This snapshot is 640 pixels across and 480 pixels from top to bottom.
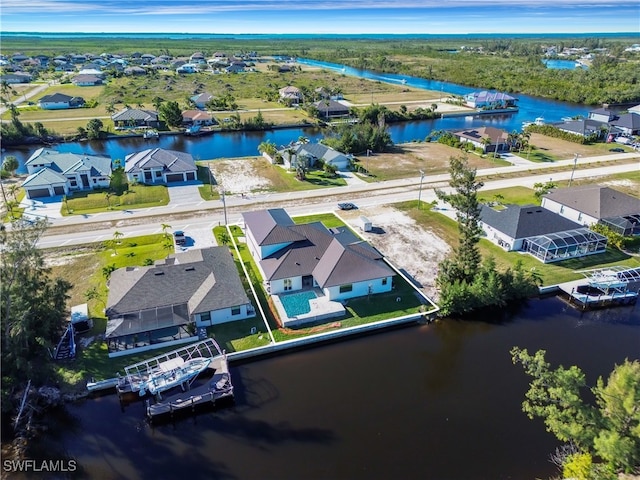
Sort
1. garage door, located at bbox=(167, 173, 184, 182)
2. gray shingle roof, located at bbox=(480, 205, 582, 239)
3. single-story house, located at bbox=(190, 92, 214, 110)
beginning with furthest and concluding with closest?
single-story house, located at bbox=(190, 92, 214, 110) < garage door, located at bbox=(167, 173, 184, 182) < gray shingle roof, located at bbox=(480, 205, 582, 239)

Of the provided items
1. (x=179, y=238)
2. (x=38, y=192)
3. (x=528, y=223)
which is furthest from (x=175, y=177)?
(x=528, y=223)

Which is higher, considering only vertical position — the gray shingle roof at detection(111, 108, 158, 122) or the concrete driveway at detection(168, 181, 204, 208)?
the gray shingle roof at detection(111, 108, 158, 122)

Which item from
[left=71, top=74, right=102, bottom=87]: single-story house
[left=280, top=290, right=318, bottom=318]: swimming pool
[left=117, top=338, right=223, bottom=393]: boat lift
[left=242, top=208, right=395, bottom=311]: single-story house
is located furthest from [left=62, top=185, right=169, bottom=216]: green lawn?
[left=71, top=74, right=102, bottom=87]: single-story house

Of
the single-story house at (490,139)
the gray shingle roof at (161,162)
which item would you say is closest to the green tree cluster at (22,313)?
the gray shingle roof at (161,162)

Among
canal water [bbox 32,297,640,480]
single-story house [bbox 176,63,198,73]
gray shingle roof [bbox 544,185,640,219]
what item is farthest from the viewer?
single-story house [bbox 176,63,198,73]

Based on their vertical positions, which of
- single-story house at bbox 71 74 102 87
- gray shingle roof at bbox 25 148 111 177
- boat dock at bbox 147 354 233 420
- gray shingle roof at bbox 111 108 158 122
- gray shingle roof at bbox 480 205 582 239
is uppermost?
single-story house at bbox 71 74 102 87

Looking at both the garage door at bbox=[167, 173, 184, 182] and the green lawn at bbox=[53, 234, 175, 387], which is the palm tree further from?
the garage door at bbox=[167, 173, 184, 182]

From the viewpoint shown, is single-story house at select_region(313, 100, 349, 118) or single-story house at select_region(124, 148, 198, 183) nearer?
single-story house at select_region(124, 148, 198, 183)
